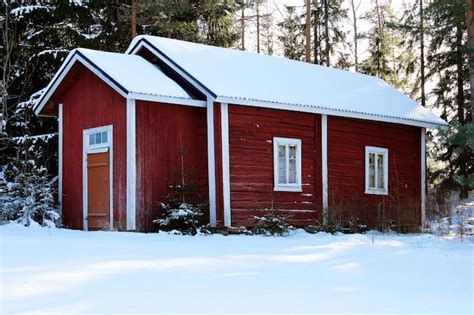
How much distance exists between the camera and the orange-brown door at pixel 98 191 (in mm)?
15430

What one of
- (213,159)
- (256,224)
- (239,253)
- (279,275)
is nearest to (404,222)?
(256,224)

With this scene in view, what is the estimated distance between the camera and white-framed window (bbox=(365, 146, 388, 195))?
61.1 ft

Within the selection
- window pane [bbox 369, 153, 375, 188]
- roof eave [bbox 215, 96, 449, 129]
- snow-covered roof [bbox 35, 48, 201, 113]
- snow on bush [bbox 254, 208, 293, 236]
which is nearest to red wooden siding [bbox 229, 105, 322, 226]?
roof eave [bbox 215, 96, 449, 129]

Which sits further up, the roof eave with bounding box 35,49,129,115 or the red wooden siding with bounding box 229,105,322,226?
the roof eave with bounding box 35,49,129,115

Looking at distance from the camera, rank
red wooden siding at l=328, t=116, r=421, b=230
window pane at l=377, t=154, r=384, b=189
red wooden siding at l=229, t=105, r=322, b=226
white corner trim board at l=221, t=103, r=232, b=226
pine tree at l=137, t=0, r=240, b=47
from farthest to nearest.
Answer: pine tree at l=137, t=0, r=240, b=47 < window pane at l=377, t=154, r=384, b=189 < red wooden siding at l=328, t=116, r=421, b=230 < red wooden siding at l=229, t=105, r=322, b=226 < white corner trim board at l=221, t=103, r=232, b=226

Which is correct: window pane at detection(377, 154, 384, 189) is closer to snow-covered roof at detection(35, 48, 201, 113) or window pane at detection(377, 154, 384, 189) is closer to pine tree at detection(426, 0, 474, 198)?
snow-covered roof at detection(35, 48, 201, 113)

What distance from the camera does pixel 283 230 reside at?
1445cm

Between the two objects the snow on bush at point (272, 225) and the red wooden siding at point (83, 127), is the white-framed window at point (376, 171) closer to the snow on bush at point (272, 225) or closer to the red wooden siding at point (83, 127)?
the snow on bush at point (272, 225)

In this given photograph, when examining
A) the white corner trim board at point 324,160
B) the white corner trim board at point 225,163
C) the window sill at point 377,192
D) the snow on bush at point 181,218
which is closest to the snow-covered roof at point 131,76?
the white corner trim board at point 225,163

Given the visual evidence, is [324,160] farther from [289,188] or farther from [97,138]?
[97,138]

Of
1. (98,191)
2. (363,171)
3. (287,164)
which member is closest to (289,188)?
(287,164)

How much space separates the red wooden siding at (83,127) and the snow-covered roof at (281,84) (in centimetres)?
165

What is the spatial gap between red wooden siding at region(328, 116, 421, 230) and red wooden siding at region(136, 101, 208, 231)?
12.3ft

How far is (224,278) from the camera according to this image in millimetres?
7188
